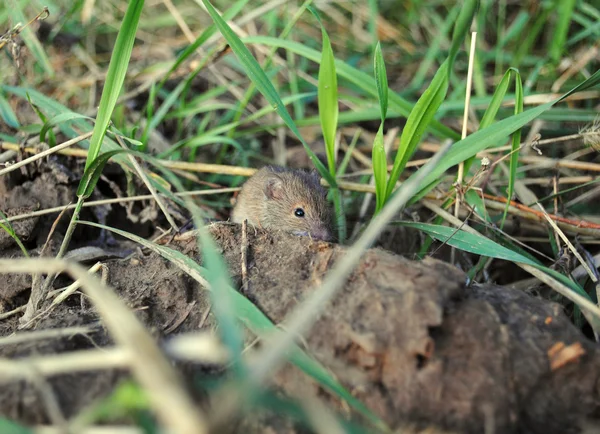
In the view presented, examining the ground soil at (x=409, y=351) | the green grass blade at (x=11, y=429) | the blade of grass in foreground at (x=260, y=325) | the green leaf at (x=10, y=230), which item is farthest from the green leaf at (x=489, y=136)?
the green grass blade at (x=11, y=429)

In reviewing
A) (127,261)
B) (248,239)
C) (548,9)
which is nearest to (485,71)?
(548,9)

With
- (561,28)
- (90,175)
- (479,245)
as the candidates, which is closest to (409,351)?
(479,245)

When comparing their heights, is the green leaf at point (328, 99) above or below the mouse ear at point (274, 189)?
above

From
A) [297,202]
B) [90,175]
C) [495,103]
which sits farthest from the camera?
[297,202]

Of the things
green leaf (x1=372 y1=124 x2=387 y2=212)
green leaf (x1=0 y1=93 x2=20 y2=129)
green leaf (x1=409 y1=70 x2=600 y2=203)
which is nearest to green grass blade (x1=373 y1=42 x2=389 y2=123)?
green leaf (x1=372 y1=124 x2=387 y2=212)

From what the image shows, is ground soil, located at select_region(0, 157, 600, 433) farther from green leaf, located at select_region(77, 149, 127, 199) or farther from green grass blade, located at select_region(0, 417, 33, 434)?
green leaf, located at select_region(77, 149, 127, 199)

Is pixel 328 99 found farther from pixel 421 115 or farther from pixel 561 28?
pixel 561 28

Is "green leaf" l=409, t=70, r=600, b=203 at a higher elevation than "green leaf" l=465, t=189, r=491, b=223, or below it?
higher

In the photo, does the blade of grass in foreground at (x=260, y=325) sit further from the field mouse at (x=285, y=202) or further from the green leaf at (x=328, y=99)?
the green leaf at (x=328, y=99)
